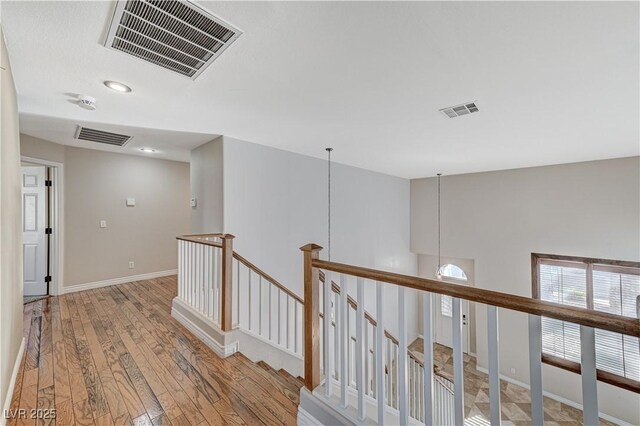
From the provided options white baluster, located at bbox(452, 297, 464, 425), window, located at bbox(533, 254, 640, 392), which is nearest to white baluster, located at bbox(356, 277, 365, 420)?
white baluster, located at bbox(452, 297, 464, 425)

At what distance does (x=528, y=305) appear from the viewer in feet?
3.23

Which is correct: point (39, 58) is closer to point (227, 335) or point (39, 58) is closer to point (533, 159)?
point (227, 335)

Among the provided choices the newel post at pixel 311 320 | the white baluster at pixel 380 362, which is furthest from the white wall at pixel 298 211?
the white baluster at pixel 380 362

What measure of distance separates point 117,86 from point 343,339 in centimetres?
244

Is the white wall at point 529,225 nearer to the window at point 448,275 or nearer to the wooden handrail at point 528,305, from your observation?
the window at point 448,275

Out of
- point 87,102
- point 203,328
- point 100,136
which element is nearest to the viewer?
point 87,102

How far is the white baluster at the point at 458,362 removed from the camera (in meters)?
1.19

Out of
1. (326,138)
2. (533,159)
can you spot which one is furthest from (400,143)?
(533,159)

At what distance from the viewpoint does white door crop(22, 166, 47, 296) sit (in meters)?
3.99

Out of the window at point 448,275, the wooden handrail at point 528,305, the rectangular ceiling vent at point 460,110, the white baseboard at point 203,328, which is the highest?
the rectangular ceiling vent at point 460,110

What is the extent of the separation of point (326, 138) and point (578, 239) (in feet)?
16.6

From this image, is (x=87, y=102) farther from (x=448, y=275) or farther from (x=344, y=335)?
(x=448, y=275)

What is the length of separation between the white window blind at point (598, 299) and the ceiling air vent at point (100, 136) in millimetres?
7205

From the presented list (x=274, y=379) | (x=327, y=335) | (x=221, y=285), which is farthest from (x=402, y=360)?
(x=221, y=285)
